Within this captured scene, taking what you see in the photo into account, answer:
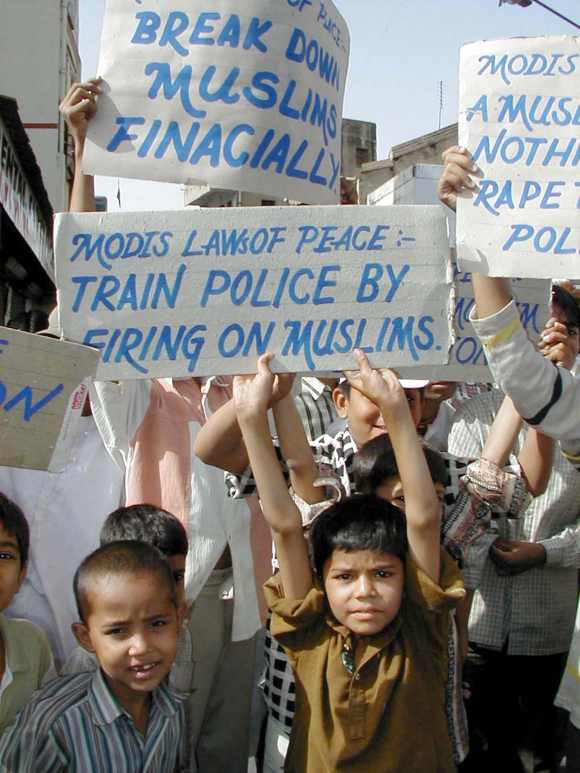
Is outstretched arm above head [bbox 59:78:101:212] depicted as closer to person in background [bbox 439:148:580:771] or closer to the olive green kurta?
the olive green kurta

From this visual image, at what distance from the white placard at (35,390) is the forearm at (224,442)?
40 cm

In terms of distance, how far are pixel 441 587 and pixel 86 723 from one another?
88cm

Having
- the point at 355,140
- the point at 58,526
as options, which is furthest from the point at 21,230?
the point at 355,140

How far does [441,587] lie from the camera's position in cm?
212

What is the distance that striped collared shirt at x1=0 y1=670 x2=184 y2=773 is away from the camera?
6.44 feet

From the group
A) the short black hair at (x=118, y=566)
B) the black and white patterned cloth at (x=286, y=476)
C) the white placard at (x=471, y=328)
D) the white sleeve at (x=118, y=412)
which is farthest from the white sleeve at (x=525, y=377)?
the white sleeve at (x=118, y=412)

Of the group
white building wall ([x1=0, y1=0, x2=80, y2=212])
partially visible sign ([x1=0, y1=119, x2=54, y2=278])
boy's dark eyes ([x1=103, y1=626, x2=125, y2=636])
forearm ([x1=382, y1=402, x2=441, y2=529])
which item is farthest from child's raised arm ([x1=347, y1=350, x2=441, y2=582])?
white building wall ([x1=0, y1=0, x2=80, y2=212])

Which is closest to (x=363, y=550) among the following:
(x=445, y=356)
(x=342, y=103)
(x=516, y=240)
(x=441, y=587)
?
(x=441, y=587)

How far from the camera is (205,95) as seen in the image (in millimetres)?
2430

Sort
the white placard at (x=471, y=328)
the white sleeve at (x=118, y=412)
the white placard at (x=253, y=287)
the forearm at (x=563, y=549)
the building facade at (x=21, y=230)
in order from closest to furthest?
the white placard at (x=253, y=287), the white sleeve at (x=118, y=412), the forearm at (x=563, y=549), the white placard at (x=471, y=328), the building facade at (x=21, y=230)

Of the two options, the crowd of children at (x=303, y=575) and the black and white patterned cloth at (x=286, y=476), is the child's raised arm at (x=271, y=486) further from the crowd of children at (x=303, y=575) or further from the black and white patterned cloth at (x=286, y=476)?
the black and white patterned cloth at (x=286, y=476)

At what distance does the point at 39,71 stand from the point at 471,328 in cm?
1732

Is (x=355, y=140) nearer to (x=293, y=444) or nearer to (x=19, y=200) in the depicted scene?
(x=19, y=200)

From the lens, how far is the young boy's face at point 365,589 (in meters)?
2.08
